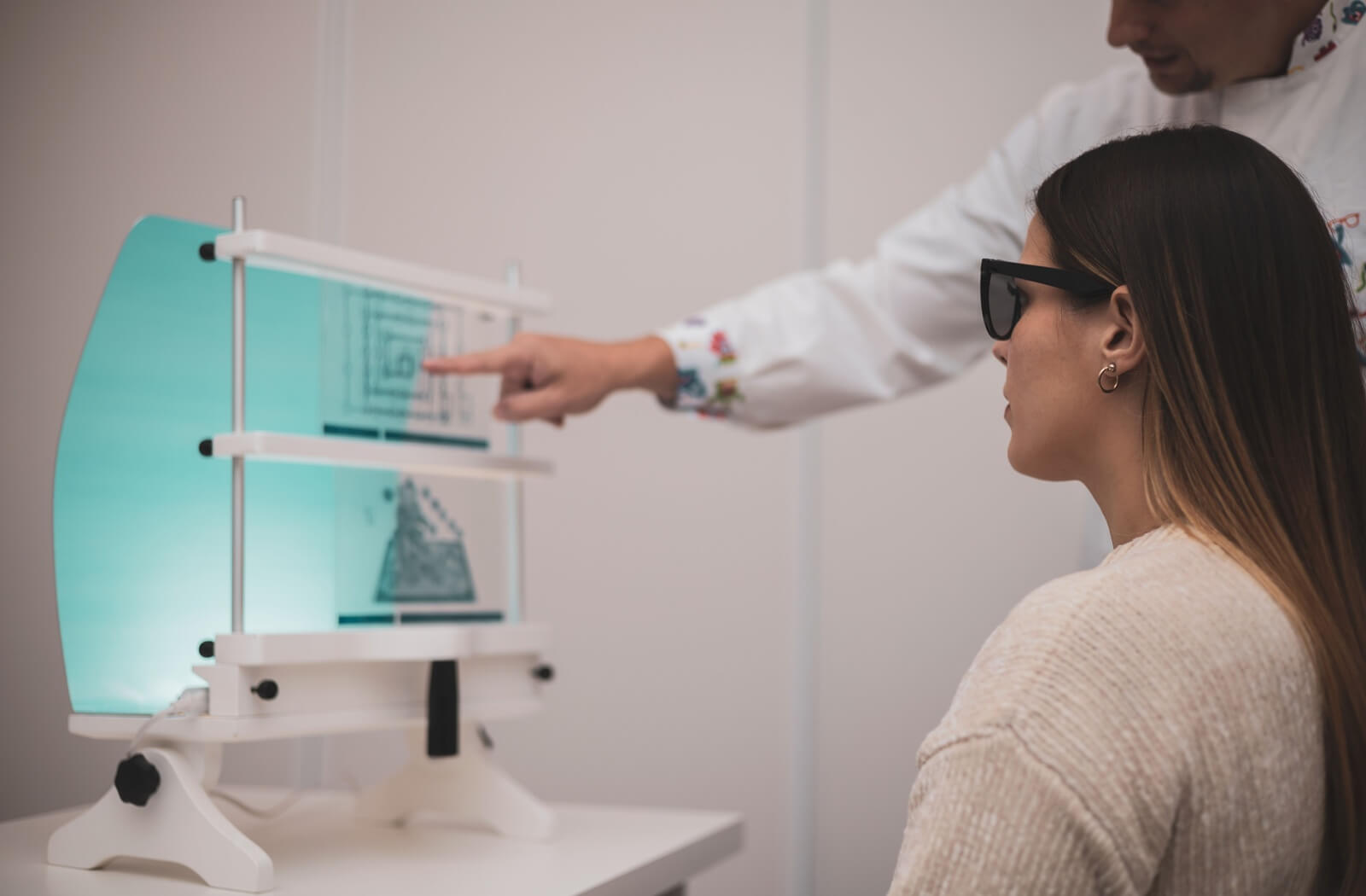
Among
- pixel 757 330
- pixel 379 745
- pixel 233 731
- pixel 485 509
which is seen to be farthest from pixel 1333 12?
pixel 379 745

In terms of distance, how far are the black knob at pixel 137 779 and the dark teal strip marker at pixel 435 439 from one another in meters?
0.37

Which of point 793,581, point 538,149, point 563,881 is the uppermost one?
point 538,149

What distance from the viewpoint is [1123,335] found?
70 centimetres

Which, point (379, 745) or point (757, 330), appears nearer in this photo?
point (757, 330)

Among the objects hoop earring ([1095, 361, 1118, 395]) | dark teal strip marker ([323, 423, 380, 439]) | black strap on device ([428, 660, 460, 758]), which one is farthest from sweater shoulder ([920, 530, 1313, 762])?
dark teal strip marker ([323, 423, 380, 439])

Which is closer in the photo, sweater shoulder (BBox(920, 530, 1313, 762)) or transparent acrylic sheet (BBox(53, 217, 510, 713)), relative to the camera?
sweater shoulder (BBox(920, 530, 1313, 762))

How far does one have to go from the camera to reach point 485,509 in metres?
1.28

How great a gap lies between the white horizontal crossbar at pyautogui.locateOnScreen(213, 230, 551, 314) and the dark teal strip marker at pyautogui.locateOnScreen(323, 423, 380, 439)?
0.46ft

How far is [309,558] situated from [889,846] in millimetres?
1119

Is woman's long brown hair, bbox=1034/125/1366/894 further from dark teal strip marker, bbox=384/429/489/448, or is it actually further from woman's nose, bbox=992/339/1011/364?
dark teal strip marker, bbox=384/429/489/448

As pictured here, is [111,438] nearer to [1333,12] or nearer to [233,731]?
[233,731]

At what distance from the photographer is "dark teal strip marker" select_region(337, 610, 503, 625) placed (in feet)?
3.65

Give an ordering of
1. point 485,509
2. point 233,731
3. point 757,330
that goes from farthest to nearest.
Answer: point 757,330
point 485,509
point 233,731

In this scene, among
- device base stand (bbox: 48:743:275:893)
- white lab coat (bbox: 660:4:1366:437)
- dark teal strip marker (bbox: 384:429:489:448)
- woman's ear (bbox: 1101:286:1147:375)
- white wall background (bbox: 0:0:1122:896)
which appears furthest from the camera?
white wall background (bbox: 0:0:1122:896)
